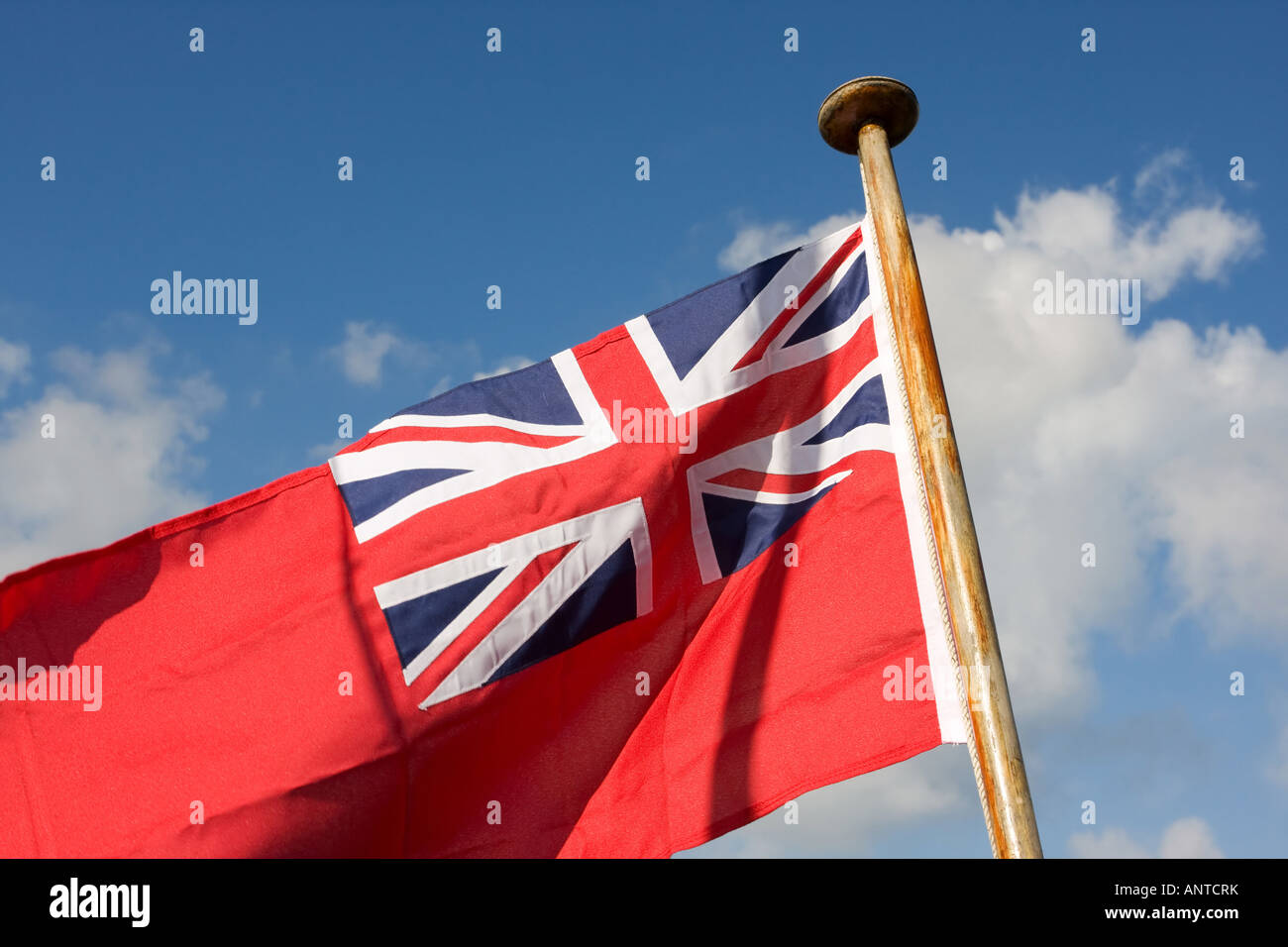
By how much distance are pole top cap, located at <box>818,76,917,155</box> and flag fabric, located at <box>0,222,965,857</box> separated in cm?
76

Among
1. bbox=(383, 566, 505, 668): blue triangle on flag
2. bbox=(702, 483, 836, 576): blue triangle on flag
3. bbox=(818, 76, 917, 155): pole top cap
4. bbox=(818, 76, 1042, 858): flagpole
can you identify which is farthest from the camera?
bbox=(702, 483, 836, 576): blue triangle on flag

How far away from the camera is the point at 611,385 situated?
732 cm

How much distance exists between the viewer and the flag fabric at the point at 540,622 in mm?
6234

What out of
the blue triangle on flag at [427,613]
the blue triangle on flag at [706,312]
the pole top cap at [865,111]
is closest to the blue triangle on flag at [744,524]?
the blue triangle on flag at [706,312]

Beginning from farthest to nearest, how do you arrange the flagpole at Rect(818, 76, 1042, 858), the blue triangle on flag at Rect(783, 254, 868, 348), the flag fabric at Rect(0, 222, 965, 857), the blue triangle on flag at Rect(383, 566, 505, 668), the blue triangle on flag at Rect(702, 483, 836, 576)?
the blue triangle on flag at Rect(783, 254, 868, 348), the blue triangle on flag at Rect(702, 483, 836, 576), the blue triangle on flag at Rect(383, 566, 505, 668), the flag fabric at Rect(0, 222, 965, 857), the flagpole at Rect(818, 76, 1042, 858)

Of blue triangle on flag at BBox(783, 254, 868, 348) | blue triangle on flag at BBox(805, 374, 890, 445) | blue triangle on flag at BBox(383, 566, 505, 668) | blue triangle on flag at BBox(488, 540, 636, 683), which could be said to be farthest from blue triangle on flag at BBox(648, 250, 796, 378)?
blue triangle on flag at BBox(383, 566, 505, 668)

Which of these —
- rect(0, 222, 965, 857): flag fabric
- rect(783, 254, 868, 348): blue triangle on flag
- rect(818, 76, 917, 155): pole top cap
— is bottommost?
rect(0, 222, 965, 857): flag fabric

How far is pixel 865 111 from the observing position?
6.47m

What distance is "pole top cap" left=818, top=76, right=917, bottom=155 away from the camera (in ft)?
21.1

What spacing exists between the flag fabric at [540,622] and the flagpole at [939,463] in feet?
2.65

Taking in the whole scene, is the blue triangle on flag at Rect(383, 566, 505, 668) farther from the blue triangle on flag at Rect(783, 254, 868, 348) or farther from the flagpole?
the flagpole

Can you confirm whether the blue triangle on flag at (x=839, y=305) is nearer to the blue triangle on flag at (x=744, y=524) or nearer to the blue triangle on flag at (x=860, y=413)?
the blue triangle on flag at (x=860, y=413)
